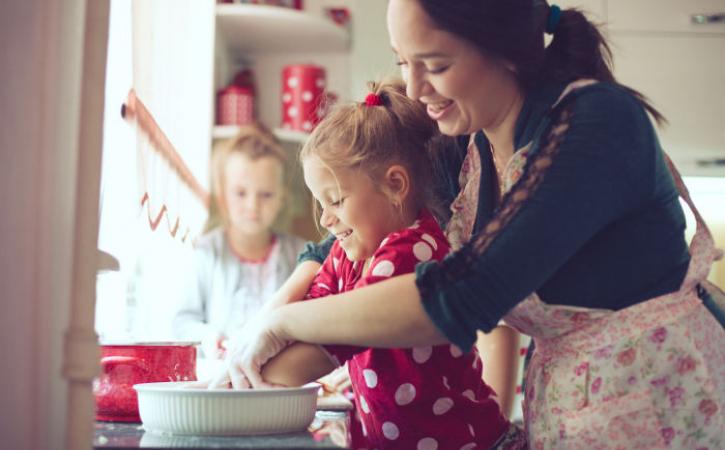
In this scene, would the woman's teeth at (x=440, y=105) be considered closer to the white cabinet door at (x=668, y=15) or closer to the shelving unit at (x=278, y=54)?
the white cabinet door at (x=668, y=15)

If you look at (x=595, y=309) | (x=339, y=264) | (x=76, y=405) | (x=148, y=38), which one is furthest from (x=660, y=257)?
(x=148, y=38)

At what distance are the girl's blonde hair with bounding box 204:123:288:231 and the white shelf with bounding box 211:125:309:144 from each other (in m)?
0.02

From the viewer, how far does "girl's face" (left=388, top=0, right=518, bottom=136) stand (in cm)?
101

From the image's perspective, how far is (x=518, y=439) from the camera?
120 cm

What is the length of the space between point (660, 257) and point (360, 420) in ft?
1.65

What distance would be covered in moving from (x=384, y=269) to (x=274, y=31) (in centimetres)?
232

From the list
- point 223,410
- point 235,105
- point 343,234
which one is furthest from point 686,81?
point 223,410

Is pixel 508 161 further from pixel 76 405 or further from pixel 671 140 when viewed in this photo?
pixel 671 140

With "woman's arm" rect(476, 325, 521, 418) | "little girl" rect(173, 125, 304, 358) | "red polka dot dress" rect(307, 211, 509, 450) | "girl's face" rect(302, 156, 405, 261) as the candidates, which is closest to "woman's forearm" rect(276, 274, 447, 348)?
"red polka dot dress" rect(307, 211, 509, 450)

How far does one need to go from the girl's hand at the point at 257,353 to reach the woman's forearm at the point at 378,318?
0.05 metres

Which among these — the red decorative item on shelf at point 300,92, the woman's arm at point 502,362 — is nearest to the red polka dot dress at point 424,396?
the woman's arm at point 502,362

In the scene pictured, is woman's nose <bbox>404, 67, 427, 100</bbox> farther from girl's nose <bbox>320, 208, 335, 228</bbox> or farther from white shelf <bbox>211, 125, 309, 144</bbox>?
white shelf <bbox>211, 125, 309, 144</bbox>

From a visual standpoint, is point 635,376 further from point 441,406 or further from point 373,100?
point 373,100

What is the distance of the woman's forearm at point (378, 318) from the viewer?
871 millimetres
